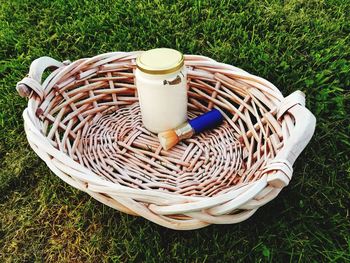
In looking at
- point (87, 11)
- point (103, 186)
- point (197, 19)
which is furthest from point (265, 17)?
point (103, 186)

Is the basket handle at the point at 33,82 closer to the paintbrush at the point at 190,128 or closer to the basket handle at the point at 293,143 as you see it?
the paintbrush at the point at 190,128

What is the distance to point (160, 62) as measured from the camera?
969 millimetres

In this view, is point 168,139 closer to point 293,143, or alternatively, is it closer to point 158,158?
point 158,158

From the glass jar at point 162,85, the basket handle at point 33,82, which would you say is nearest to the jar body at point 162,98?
the glass jar at point 162,85

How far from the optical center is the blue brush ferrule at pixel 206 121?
111 cm

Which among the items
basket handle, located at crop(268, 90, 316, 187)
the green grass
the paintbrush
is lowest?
the green grass

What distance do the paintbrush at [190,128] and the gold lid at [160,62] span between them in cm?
20

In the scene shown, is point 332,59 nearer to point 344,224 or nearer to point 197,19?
point 197,19

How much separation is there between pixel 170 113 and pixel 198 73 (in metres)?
0.18

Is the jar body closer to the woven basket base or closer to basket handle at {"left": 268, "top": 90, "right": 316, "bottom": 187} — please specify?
the woven basket base

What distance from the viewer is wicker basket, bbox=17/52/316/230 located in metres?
0.77

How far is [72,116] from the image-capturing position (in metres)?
1.12

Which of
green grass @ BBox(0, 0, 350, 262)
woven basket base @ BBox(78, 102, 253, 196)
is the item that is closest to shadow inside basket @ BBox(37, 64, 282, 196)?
woven basket base @ BBox(78, 102, 253, 196)

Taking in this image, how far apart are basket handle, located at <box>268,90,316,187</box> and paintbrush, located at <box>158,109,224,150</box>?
0.26m
